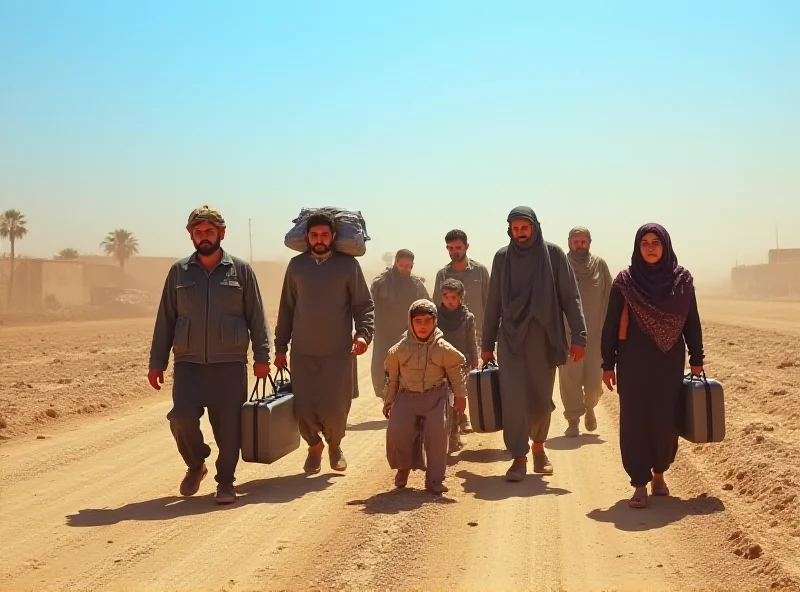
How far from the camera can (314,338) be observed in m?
7.88

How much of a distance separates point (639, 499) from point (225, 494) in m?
2.88

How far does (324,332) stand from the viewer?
7.87 metres

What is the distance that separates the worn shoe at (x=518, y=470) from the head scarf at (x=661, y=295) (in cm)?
161

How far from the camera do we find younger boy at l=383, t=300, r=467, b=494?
708 cm

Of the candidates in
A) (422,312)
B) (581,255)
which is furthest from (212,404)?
(581,255)

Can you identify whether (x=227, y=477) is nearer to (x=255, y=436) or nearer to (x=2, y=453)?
(x=255, y=436)

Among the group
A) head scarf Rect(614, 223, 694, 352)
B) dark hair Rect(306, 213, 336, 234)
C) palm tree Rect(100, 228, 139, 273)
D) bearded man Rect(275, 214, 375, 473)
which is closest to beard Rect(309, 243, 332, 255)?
bearded man Rect(275, 214, 375, 473)

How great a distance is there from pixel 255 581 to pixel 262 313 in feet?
9.22

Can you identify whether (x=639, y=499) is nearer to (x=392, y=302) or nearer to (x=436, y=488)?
(x=436, y=488)

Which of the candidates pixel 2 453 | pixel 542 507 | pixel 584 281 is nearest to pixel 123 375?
pixel 2 453

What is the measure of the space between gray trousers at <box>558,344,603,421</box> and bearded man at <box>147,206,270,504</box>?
4.07 metres

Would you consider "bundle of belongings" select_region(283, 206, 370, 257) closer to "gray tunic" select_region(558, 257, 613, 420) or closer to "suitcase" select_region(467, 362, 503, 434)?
"suitcase" select_region(467, 362, 503, 434)

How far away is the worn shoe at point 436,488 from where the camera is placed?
6933 mm

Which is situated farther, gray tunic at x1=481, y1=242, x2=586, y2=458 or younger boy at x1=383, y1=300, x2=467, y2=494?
gray tunic at x1=481, y1=242, x2=586, y2=458
